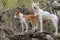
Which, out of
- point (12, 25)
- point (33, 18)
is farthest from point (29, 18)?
point (12, 25)

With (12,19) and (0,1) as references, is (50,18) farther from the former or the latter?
(0,1)

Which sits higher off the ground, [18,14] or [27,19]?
[18,14]

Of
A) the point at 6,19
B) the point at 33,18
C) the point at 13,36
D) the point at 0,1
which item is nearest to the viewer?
the point at 13,36

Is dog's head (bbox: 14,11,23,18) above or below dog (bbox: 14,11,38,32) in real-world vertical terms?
above

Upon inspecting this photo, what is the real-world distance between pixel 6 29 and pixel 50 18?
1.23 m

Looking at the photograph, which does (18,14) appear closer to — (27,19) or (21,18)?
(21,18)

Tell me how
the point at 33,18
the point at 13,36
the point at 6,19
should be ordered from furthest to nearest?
the point at 6,19
the point at 33,18
the point at 13,36

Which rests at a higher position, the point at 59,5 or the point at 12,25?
the point at 59,5

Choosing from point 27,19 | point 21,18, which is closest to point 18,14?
point 21,18

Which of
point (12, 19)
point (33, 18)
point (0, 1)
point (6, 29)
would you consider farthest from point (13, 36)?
point (0, 1)

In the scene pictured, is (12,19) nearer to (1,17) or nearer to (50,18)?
(1,17)

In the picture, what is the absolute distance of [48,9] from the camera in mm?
6430

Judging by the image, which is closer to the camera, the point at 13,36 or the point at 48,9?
the point at 13,36

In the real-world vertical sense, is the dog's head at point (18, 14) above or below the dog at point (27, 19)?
above
